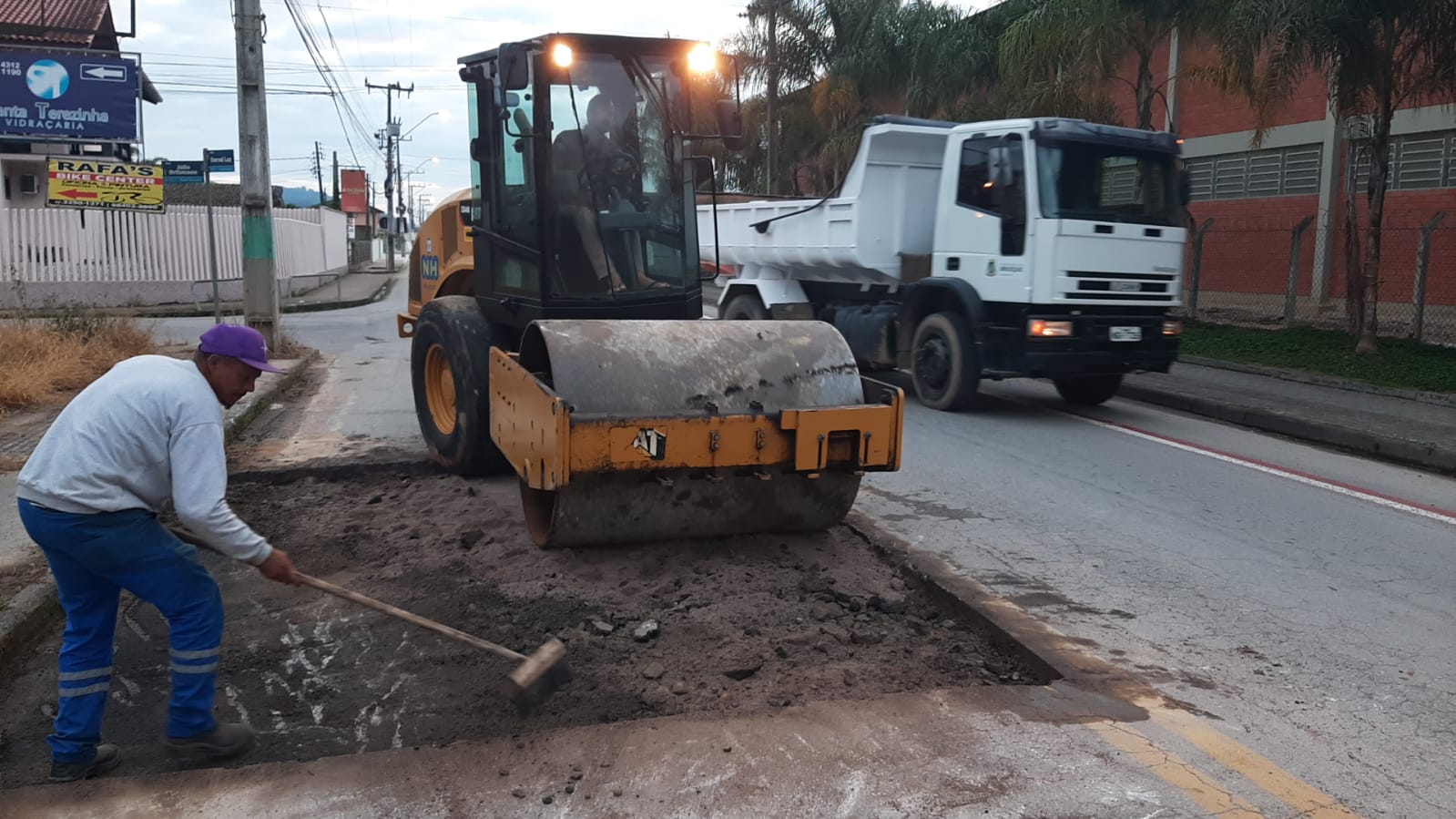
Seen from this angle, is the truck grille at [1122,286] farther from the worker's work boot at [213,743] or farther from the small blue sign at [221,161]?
the small blue sign at [221,161]

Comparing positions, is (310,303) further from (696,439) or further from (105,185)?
(696,439)

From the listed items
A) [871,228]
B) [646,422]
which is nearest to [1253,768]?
[646,422]

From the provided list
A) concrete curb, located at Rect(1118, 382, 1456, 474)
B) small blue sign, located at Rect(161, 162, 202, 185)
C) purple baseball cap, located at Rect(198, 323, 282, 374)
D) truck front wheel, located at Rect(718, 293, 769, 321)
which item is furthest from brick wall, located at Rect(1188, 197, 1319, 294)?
purple baseball cap, located at Rect(198, 323, 282, 374)

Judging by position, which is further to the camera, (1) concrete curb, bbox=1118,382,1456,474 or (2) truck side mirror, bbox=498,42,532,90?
(1) concrete curb, bbox=1118,382,1456,474

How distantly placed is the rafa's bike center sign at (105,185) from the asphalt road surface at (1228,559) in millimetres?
11449

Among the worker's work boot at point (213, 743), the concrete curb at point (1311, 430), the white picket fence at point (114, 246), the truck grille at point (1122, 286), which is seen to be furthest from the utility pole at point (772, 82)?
the worker's work boot at point (213, 743)

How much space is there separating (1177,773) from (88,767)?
3622 millimetres

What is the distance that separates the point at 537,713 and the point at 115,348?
11.5 meters

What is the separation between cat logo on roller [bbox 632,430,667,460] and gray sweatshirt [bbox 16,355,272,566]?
1.89 metres

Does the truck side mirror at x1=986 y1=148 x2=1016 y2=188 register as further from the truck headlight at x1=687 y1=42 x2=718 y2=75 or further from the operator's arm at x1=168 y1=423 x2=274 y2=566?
the operator's arm at x1=168 y1=423 x2=274 y2=566

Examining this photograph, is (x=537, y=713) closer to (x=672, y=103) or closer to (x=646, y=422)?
(x=646, y=422)

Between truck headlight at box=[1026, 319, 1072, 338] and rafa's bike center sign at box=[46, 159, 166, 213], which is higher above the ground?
rafa's bike center sign at box=[46, 159, 166, 213]

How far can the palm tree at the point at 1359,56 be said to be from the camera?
1359 centimetres

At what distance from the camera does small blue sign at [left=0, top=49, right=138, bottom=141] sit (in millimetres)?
22172
